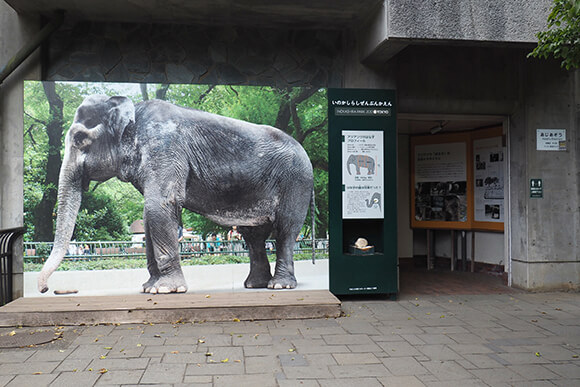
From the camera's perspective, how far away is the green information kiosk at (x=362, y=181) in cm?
729

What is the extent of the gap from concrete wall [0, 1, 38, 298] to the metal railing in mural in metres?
0.23

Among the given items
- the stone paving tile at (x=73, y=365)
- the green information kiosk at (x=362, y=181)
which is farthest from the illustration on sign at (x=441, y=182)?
the stone paving tile at (x=73, y=365)

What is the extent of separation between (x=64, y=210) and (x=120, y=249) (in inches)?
35.8

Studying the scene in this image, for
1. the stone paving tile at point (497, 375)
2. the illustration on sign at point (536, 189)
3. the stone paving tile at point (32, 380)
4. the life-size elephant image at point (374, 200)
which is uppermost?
the illustration on sign at point (536, 189)

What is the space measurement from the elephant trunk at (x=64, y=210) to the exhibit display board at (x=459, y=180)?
22.4 ft

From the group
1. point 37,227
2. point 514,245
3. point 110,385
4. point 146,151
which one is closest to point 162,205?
point 146,151

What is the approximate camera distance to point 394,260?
7.39 m

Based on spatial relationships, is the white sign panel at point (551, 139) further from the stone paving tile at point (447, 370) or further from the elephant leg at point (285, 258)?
the stone paving tile at point (447, 370)

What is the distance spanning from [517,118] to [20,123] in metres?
7.46

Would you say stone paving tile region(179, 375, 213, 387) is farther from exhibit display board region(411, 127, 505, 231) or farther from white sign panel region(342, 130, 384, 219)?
exhibit display board region(411, 127, 505, 231)

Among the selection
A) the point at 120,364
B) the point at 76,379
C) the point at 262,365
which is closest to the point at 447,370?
the point at 262,365

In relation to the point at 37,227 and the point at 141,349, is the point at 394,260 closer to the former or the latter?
the point at 141,349

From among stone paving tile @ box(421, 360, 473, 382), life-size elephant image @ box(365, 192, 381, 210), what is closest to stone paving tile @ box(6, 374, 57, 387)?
stone paving tile @ box(421, 360, 473, 382)

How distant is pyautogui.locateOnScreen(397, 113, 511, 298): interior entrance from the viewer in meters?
8.59
